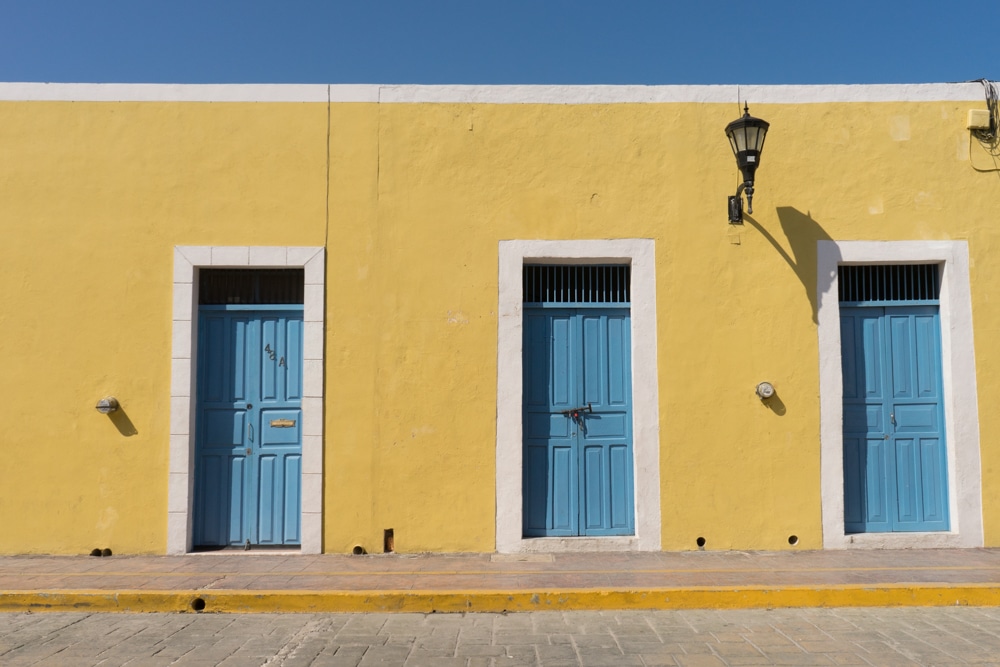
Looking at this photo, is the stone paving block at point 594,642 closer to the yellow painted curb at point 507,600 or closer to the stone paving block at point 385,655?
the yellow painted curb at point 507,600

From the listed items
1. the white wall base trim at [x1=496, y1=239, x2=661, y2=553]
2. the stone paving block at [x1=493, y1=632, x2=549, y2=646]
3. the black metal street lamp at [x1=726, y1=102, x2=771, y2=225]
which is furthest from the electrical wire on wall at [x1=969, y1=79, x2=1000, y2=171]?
the stone paving block at [x1=493, y1=632, x2=549, y2=646]

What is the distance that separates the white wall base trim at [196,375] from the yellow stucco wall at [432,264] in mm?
102

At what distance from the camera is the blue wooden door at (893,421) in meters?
6.76

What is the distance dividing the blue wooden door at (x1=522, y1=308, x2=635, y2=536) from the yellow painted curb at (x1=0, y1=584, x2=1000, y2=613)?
140cm

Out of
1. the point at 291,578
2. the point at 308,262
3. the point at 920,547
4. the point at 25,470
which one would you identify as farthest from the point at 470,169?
the point at 920,547

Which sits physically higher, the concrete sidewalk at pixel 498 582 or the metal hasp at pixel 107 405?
the metal hasp at pixel 107 405

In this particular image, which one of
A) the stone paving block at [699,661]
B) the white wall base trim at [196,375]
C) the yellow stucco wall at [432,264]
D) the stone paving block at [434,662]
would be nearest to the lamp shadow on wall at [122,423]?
the yellow stucco wall at [432,264]

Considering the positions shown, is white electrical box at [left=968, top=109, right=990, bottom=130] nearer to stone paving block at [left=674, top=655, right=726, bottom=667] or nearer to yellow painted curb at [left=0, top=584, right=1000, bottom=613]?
yellow painted curb at [left=0, top=584, right=1000, bottom=613]

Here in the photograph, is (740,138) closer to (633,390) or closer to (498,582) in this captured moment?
(633,390)

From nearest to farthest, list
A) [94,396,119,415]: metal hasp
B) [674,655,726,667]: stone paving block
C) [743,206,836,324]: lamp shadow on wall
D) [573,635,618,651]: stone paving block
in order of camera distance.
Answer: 1. [674,655,726,667]: stone paving block
2. [573,635,618,651]: stone paving block
3. [94,396,119,415]: metal hasp
4. [743,206,836,324]: lamp shadow on wall

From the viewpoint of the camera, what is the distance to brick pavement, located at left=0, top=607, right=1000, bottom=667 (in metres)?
4.34

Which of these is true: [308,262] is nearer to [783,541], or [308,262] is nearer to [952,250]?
[783,541]

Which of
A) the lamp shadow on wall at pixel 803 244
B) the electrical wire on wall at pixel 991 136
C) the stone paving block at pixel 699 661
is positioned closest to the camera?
the stone paving block at pixel 699 661

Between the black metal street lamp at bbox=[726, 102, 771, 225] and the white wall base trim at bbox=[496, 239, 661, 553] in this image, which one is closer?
the black metal street lamp at bbox=[726, 102, 771, 225]
